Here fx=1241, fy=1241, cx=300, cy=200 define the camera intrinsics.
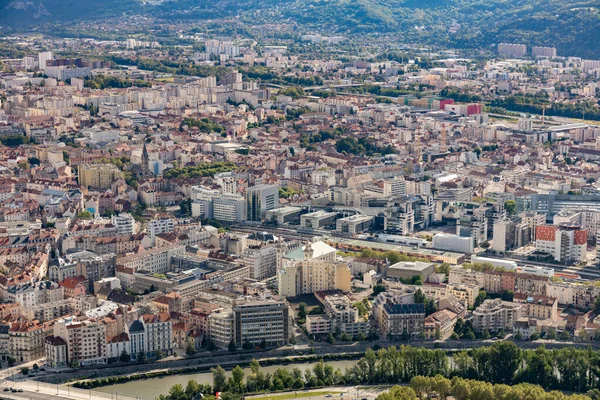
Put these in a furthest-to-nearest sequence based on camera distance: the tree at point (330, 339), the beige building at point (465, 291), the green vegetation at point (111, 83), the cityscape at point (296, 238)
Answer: the green vegetation at point (111, 83) → the beige building at point (465, 291) → the tree at point (330, 339) → the cityscape at point (296, 238)

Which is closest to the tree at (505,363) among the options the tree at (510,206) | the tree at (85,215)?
the tree at (510,206)

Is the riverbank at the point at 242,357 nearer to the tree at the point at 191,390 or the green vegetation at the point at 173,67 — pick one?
the tree at the point at 191,390

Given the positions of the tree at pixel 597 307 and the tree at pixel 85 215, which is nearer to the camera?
the tree at pixel 597 307

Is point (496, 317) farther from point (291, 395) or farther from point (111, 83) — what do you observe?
point (111, 83)

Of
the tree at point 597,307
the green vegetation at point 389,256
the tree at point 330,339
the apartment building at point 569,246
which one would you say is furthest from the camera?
the apartment building at point 569,246

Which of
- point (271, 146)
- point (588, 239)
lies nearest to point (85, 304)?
point (588, 239)

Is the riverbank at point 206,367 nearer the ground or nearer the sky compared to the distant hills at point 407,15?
nearer the ground

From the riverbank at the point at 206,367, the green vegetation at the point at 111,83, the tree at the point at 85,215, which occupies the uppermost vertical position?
the green vegetation at the point at 111,83

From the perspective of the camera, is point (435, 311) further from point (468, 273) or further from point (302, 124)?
point (302, 124)
